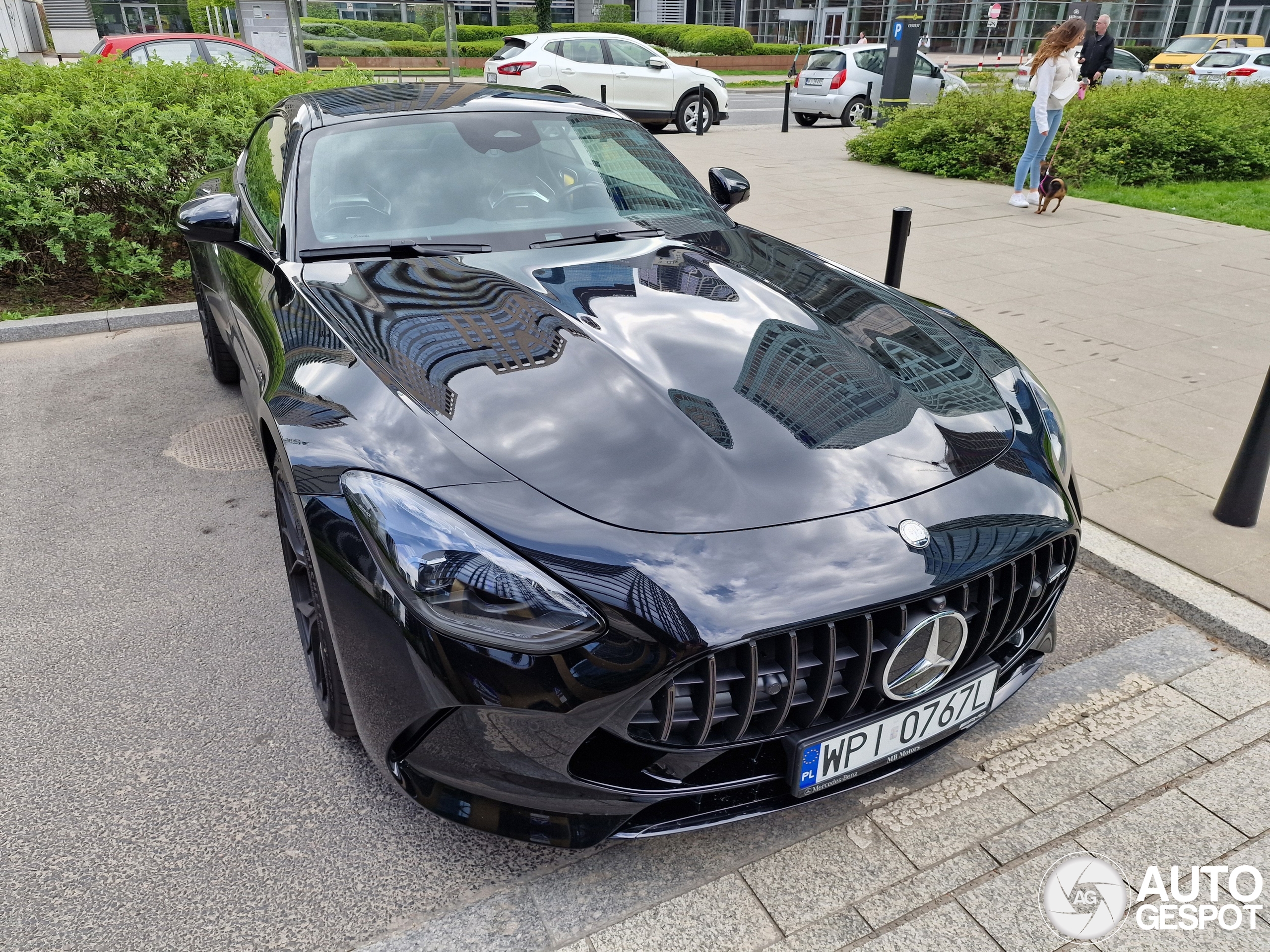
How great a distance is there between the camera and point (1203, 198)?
32.9 ft

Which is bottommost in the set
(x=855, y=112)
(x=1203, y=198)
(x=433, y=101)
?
(x=855, y=112)

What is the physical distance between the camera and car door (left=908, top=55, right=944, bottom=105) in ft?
59.0

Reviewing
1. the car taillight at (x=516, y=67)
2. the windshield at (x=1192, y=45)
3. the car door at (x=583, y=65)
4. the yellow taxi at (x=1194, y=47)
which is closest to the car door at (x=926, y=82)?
the car door at (x=583, y=65)

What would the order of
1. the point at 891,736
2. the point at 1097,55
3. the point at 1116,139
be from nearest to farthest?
the point at 891,736
the point at 1116,139
the point at 1097,55

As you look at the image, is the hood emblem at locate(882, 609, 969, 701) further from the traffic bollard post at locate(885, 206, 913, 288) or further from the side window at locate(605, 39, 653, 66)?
the side window at locate(605, 39, 653, 66)

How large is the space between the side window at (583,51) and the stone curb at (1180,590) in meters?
14.4

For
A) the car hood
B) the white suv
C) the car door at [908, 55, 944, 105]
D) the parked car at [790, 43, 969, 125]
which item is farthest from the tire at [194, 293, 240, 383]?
the car door at [908, 55, 944, 105]

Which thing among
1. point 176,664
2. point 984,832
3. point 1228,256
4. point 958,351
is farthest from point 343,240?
point 1228,256

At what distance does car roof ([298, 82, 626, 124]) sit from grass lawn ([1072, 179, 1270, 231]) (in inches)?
315

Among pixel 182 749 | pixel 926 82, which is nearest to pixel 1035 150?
pixel 182 749

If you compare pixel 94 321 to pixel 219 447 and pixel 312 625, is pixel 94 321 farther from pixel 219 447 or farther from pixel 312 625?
pixel 312 625

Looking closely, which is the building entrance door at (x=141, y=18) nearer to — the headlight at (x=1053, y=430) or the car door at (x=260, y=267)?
the car door at (x=260, y=267)

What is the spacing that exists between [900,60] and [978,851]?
15146 millimetres

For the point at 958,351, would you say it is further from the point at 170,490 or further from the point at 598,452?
the point at 170,490
